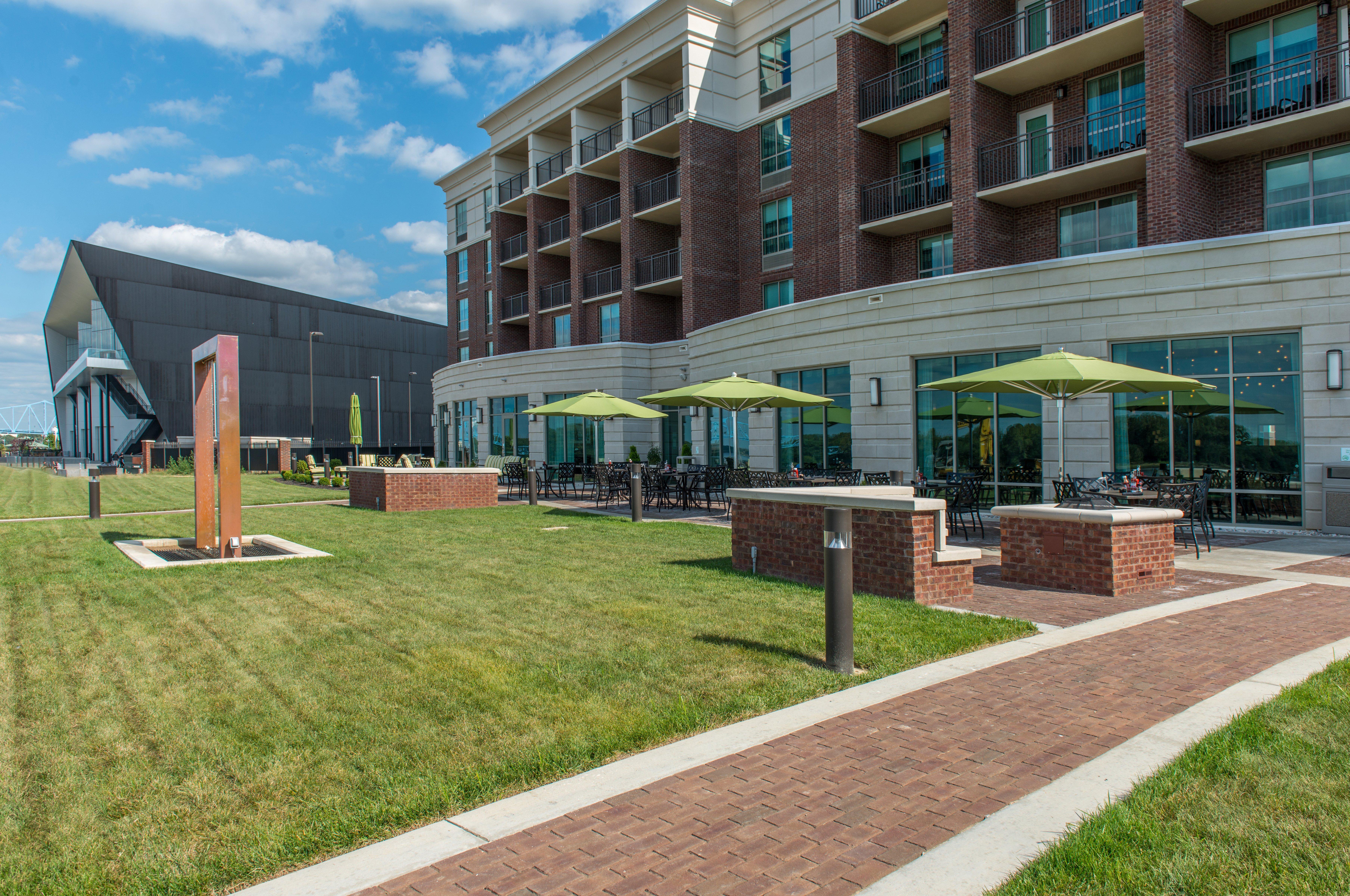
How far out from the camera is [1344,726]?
453cm

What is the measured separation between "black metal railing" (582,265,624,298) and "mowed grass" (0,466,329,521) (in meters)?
12.5

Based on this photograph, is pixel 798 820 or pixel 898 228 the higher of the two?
pixel 898 228

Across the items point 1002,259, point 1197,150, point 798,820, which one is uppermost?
point 1197,150

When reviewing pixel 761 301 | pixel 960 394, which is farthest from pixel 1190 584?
pixel 761 301

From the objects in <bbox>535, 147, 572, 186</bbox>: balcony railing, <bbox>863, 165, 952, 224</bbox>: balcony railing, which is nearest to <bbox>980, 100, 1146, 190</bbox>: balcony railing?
<bbox>863, 165, 952, 224</bbox>: balcony railing

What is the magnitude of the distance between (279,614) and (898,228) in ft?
64.3

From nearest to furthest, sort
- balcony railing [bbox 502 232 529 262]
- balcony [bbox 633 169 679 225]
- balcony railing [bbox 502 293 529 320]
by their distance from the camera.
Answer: balcony [bbox 633 169 679 225] < balcony railing [bbox 502 232 529 262] < balcony railing [bbox 502 293 529 320]

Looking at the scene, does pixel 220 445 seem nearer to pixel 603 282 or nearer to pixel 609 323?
pixel 609 323

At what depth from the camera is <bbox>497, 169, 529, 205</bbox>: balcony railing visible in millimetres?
38875

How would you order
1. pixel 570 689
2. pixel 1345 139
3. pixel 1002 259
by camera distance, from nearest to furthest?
pixel 570 689, pixel 1345 139, pixel 1002 259

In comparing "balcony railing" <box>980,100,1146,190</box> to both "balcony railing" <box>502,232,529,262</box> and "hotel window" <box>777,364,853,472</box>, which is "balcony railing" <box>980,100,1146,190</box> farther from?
"balcony railing" <box>502,232,529,262</box>

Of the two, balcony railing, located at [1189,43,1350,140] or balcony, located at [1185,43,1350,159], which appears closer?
balcony, located at [1185,43,1350,159]

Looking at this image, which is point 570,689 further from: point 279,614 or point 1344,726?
point 1344,726

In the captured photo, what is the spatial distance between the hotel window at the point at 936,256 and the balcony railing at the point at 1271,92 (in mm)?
6505
